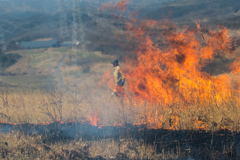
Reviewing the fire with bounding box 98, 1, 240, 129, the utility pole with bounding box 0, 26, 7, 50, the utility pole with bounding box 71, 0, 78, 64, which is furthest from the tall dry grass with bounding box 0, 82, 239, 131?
the utility pole with bounding box 0, 26, 7, 50

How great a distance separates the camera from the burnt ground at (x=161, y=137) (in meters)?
5.73

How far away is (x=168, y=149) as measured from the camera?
237 inches

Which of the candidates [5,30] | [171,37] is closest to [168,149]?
[171,37]

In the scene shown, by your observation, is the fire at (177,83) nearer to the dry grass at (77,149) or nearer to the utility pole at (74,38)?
the dry grass at (77,149)

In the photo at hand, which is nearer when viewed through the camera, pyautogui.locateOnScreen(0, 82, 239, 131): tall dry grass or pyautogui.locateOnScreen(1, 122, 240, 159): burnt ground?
pyautogui.locateOnScreen(1, 122, 240, 159): burnt ground

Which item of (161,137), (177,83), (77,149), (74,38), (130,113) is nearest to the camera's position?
(77,149)

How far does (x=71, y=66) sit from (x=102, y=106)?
17.3 metres

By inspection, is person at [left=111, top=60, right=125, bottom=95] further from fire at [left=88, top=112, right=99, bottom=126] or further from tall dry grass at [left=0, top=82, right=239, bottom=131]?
fire at [left=88, top=112, right=99, bottom=126]

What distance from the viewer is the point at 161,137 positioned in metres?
6.50

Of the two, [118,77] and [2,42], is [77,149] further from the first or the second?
[2,42]

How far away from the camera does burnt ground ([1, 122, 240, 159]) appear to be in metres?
5.73

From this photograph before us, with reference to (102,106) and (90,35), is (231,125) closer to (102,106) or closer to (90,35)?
(102,106)

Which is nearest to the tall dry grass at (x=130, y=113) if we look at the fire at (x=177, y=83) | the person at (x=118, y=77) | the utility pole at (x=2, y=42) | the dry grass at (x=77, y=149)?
the fire at (x=177, y=83)

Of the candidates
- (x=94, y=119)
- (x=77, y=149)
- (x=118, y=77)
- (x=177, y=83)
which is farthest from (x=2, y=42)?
(x=77, y=149)
